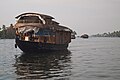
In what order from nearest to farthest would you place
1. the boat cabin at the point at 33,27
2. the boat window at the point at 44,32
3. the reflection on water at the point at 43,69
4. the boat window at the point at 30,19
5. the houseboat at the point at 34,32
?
1. the reflection on water at the point at 43,69
2. the houseboat at the point at 34,32
3. the boat cabin at the point at 33,27
4. the boat window at the point at 44,32
5. the boat window at the point at 30,19

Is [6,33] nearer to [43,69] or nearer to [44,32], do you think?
[44,32]

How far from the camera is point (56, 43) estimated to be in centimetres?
4778

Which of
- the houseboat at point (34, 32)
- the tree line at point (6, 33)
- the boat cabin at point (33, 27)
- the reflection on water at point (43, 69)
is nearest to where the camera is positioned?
the reflection on water at point (43, 69)

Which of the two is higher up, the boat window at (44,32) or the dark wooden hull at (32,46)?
the boat window at (44,32)

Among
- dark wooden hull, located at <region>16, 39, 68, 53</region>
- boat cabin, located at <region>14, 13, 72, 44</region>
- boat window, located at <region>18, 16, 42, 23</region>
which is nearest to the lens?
dark wooden hull, located at <region>16, 39, 68, 53</region>

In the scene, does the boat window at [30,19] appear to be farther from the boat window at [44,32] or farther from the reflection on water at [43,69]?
the reflection on water at [43,69]

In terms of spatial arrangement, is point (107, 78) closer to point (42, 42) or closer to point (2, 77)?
point (2, 77)

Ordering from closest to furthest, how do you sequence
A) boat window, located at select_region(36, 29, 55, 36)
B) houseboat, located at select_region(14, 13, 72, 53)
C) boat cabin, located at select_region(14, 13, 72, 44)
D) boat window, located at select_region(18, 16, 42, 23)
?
houseboat, located at select_region(14, 13, 72, 53)
boat cabin, located at select_region(14, 13, 72, 44)
boat window, located at select_region(36, 29, 55, 36)
boat window, located at select_region(18, 16, 42, 23)

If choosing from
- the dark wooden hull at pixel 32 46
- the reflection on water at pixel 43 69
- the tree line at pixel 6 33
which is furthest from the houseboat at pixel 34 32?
the tree line at pixel 6 33

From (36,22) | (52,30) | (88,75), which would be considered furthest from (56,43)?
(88,75)

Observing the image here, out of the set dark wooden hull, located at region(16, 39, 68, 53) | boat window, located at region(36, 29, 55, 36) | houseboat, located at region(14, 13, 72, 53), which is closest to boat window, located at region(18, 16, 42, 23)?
houseboat, located at region(14, 13, 72, 53)

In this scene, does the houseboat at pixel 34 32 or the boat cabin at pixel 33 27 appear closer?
the houseboat at pixel 34 32

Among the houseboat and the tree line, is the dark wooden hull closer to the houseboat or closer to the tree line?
the houseboat

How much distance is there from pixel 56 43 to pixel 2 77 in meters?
28.8
